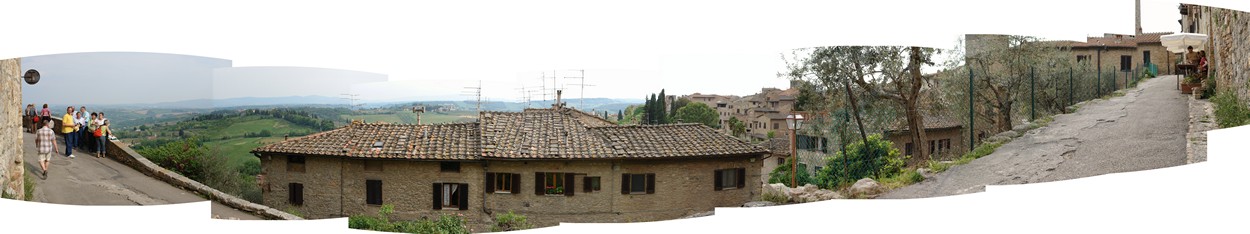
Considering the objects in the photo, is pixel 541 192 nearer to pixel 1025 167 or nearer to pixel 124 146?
pixel 124 146

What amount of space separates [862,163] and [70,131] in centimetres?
619

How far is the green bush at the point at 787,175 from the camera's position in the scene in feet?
21.1

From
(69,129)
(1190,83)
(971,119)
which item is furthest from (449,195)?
(1190,83)

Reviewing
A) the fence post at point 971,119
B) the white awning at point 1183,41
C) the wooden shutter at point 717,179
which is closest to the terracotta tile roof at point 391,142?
the wooden shutter at point 717,179

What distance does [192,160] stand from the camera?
21.1 feet

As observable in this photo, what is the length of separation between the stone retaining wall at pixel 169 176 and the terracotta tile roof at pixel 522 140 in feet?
1.74

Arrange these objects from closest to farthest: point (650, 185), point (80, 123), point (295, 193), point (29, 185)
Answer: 1. point (650, 185)
2. point (295, 193)
3. point (80, 123)
4. point (29, 185)

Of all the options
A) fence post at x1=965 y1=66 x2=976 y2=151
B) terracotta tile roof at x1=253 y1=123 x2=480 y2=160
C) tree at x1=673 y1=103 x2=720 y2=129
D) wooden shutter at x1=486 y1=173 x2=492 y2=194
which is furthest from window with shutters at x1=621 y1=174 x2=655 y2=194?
fence post at x1=965 y1=66 x2=976 y2=151

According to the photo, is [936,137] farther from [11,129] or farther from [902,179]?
[11,129]

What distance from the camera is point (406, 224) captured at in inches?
237

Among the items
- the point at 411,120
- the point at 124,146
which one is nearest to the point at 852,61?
the point at 411,120

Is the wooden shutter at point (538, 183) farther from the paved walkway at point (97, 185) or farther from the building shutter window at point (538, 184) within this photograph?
the paved walkway at point (97, 185)

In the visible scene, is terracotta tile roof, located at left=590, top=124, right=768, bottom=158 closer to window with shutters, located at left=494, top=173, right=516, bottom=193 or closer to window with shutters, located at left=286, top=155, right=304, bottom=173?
window with shutters, located at left=494, top=173, right=516, bottom=193

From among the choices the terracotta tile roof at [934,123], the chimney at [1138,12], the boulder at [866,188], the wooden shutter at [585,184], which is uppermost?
the chimney at [1138,12]
